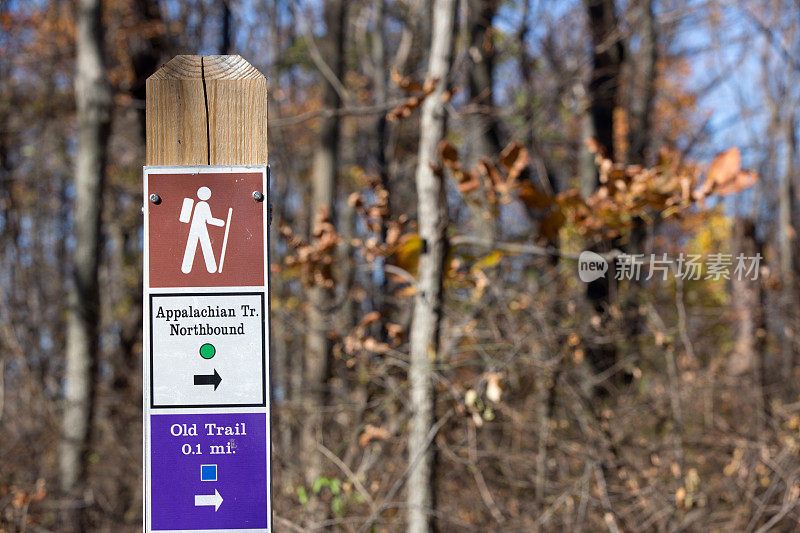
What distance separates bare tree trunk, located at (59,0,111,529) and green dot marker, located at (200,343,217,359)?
718 cm

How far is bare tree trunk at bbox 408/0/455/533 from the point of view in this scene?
182 inches

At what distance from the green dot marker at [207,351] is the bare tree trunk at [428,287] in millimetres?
2354

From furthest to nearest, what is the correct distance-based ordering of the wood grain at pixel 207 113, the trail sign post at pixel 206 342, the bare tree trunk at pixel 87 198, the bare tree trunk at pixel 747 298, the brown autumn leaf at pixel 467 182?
1. the bare tree trunk at pixel 87 198
2. the bare tree trunk at pixel 747 298
3. the brown autumn leaf at pixel 467 182
4. the wood grain at pixel 207 113
5. the trail sign post at pixel 206 342

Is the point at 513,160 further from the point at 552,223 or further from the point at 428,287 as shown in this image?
the point at 428,287

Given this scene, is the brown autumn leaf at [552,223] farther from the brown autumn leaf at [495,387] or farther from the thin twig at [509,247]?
the brown autumn leaf at [495,387]

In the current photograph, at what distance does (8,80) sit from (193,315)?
52.9ft

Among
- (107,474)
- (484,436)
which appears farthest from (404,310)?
(107,474)

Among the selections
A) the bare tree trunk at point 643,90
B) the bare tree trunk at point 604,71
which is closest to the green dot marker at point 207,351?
the bare tree trunk at point 604,71

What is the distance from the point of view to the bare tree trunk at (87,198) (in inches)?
363

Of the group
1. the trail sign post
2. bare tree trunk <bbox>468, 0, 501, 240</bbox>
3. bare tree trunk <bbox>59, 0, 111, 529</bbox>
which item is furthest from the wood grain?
bare tree trunk <bbox>59, 0, 111, 529</bbox>

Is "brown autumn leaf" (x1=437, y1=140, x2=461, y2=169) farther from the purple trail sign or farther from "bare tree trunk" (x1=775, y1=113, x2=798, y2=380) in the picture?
"bare tree trunk" (x1=775, y1=113, x2=798, y2=380)

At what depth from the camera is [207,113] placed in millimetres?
2598

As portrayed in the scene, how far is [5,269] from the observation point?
18.0m

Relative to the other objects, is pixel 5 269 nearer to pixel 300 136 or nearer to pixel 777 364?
pixel 300 136
